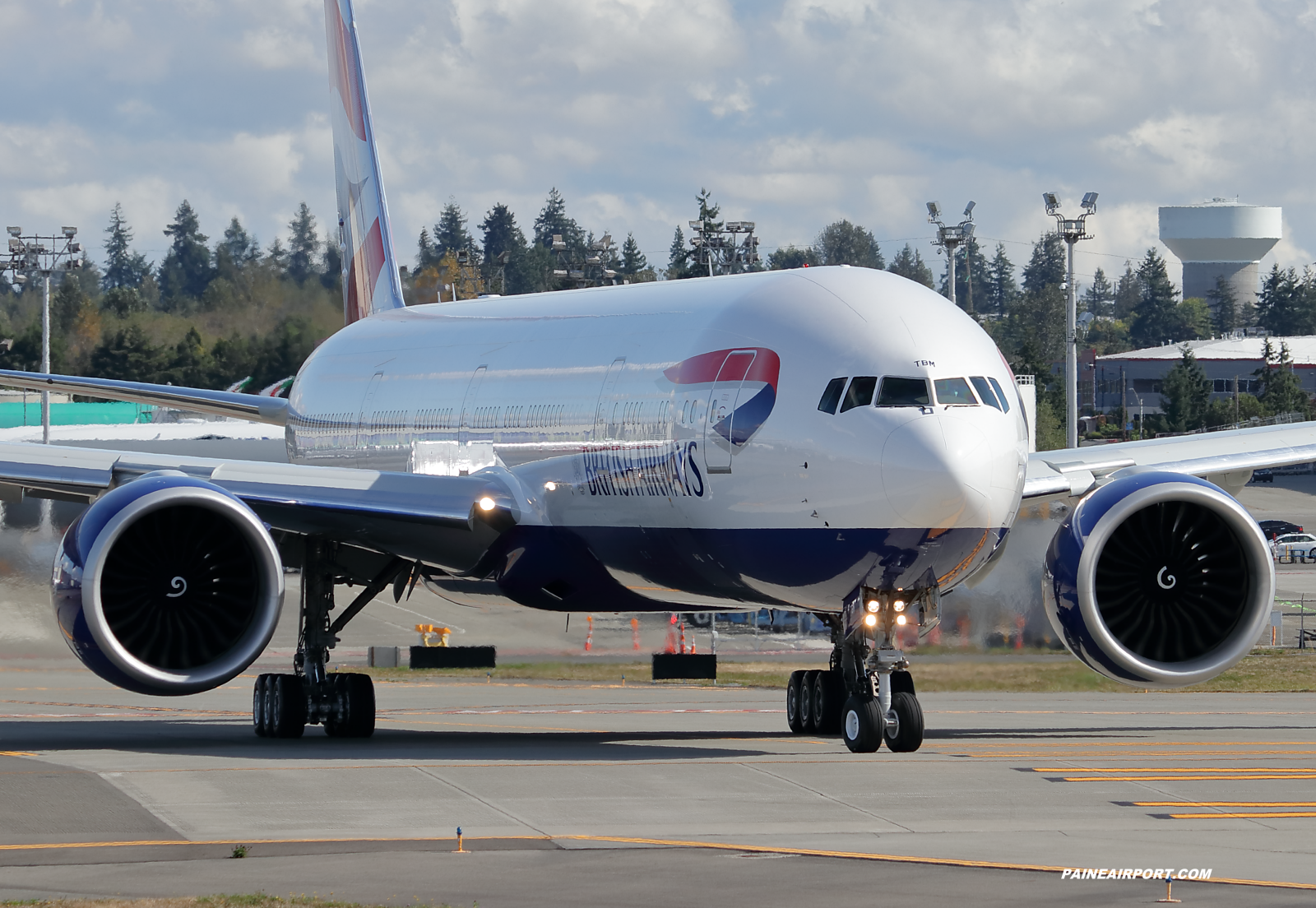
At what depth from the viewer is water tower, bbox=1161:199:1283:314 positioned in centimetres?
18712

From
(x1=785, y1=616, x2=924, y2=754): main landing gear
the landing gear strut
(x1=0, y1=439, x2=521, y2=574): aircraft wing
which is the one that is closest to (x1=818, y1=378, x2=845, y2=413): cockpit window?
the landing gear strut

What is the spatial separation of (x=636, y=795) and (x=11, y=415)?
268 feet

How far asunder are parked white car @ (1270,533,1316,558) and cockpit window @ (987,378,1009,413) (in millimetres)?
69049

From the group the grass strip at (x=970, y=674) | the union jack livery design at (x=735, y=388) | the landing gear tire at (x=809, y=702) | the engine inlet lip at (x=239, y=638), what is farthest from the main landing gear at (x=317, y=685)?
the grass strip at (x=970, y=674)

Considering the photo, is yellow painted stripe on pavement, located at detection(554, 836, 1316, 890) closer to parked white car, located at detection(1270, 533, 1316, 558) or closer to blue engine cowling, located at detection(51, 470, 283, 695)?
blue engine cowling, located at detection(51, 470, 283, 695)

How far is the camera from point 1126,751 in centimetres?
1938

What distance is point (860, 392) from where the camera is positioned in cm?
1669

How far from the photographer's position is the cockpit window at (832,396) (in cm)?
1677

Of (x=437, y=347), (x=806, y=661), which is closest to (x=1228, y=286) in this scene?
(x=806, y=661)

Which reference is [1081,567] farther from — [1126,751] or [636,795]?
[636,795]

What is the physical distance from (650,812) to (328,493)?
6603 millimetres

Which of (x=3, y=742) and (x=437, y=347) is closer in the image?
(x=3, y=742)

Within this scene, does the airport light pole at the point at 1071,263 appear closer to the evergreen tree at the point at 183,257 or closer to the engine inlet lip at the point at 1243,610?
the engine inlet lip at the point at 1243,610

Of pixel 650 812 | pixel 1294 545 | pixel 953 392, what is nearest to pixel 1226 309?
pixel 1294 545
